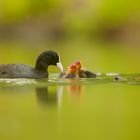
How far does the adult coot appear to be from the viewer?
1462cm

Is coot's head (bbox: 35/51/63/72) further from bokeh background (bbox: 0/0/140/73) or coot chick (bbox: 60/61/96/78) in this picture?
bokeh background (bbox: 0/0/140/73)

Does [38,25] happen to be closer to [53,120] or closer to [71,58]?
[71,58]

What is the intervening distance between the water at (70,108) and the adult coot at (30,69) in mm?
251

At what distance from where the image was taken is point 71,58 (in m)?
19.3

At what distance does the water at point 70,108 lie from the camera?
30.9ft

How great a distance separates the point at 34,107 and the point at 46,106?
197mm

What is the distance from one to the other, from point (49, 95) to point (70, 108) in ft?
4.52

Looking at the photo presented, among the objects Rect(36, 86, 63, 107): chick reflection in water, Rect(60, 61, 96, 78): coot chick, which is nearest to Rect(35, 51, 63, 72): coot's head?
Rect(60, 61, 96, 78): coot chick

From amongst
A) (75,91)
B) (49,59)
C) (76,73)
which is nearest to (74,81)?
(76,73)

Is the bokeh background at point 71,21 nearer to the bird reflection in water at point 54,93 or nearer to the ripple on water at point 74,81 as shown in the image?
the ripple on water at point 74,81

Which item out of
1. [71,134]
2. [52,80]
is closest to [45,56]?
[52,80]

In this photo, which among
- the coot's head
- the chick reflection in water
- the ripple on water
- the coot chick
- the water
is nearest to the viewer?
the water

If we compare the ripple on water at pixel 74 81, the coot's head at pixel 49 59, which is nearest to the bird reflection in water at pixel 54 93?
the ripple on water at pixel 74 81

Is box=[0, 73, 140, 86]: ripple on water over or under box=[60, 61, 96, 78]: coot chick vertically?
under
